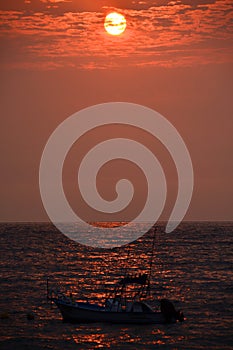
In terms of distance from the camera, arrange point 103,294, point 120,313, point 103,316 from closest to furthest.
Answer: point 120,313 → point 103,316 → point 103,294

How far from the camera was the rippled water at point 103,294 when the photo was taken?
193 ft

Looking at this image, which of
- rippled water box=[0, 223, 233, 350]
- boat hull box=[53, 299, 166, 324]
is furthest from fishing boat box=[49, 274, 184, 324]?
rippled water box=[0, 223, 233, 350]

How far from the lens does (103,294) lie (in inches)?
3462

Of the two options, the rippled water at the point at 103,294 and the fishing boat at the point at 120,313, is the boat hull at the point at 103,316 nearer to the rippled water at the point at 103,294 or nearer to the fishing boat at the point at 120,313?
the fishing boat at the point at 120,313

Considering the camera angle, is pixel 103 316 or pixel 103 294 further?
pixel 103 294

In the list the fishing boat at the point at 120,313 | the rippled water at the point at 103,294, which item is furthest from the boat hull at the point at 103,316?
the rippled water at the point at 103,294

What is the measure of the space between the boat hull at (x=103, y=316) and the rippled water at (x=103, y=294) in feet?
2.37

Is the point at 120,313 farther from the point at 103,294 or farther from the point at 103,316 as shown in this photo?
the point at 103,294

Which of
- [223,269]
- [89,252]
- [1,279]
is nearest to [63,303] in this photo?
[1,279]

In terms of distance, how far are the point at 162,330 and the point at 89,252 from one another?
113m

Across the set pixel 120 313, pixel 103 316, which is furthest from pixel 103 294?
pixel 120 313

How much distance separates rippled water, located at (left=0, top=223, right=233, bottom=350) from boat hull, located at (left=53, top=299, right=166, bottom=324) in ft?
2.37

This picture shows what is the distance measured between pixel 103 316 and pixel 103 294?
2358 centimetres

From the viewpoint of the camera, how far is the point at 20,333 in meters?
61.2
